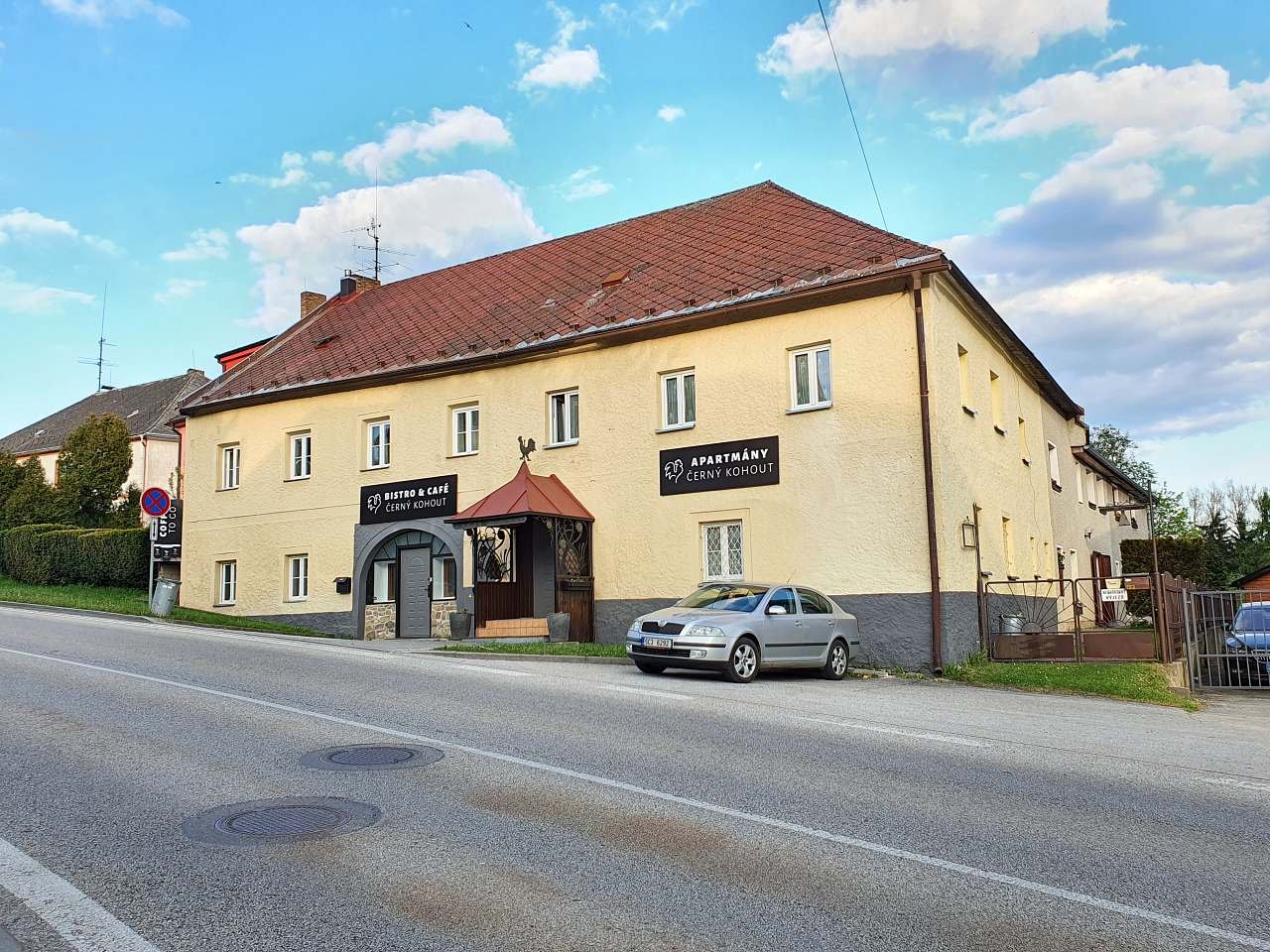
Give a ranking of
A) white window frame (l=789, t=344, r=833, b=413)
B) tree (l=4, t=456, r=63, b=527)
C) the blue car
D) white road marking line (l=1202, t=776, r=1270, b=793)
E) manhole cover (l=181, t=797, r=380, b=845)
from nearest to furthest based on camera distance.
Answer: manhole cover (l=181, t=797, r=380, b=845), white road marking line (l=1202, t=776, r=1270, b=793), the blue car, white window frame (l=789, t=344, r=833, b=413), tree (l=4, t=456, r=63, b=527)

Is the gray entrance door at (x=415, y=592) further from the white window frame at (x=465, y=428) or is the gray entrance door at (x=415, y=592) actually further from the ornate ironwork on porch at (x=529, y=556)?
the white window frame at (x=465, y=428)

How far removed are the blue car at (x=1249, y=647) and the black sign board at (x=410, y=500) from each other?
50.1ft

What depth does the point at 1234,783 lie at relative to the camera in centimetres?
811

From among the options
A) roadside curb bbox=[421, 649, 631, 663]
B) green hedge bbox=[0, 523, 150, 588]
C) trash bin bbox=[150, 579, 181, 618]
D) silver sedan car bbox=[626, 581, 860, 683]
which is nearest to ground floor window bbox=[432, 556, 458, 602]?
trash bin bbox=[150, 579, 181, 618]

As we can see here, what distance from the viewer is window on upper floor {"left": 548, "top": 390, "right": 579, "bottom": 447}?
22641 millimetres

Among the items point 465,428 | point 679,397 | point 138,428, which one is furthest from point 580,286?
→ point 138,428

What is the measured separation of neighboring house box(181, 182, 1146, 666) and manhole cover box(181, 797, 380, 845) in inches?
504

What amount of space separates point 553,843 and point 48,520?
38.8 meters

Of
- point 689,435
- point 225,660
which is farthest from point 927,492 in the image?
point 225,660

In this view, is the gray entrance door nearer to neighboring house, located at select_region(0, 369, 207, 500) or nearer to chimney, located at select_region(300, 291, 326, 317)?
chimney, located at select_region(300, 291, 326, 317)

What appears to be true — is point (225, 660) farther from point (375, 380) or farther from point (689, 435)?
point (375, 380)

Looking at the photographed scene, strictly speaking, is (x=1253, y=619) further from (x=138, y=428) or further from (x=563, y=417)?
(x=138, y=428)

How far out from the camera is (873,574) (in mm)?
18328

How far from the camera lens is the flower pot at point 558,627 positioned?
65.7 feet
